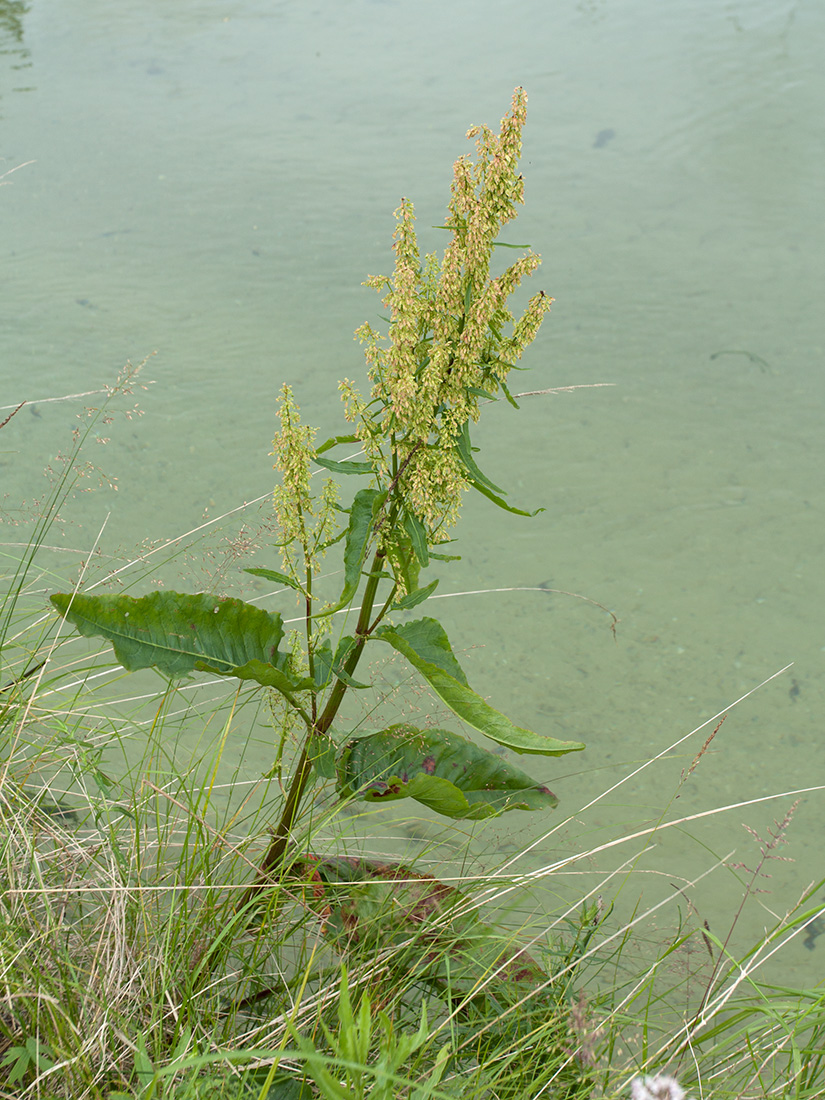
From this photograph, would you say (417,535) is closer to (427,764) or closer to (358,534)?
(358,534)

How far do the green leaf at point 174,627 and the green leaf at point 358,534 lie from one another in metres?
0.15

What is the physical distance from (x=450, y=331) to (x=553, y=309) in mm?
1542

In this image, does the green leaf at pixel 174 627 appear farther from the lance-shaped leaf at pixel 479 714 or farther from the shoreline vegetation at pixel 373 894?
the lance-shaped leaf at pixel 479 714

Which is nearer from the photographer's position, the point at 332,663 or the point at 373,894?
the point at 332,663

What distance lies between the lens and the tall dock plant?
94cm

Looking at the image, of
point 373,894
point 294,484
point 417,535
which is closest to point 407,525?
point 417,535

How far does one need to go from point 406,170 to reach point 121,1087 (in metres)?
2.59

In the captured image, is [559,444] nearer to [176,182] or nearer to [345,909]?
[345,909]

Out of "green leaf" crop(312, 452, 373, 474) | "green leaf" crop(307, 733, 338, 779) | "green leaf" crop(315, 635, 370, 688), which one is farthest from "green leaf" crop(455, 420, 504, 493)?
"green leaf" crop(307, 733, 338, 779)

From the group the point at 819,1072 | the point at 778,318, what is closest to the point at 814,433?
the point at 778,318

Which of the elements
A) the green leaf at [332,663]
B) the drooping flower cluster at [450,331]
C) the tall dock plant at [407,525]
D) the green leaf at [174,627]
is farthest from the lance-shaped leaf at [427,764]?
the drooping flower cluster at [450,331]

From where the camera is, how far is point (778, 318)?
238 cm

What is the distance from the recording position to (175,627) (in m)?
1.11

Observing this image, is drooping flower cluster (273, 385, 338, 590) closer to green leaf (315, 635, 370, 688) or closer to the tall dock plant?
the tall dock plant
